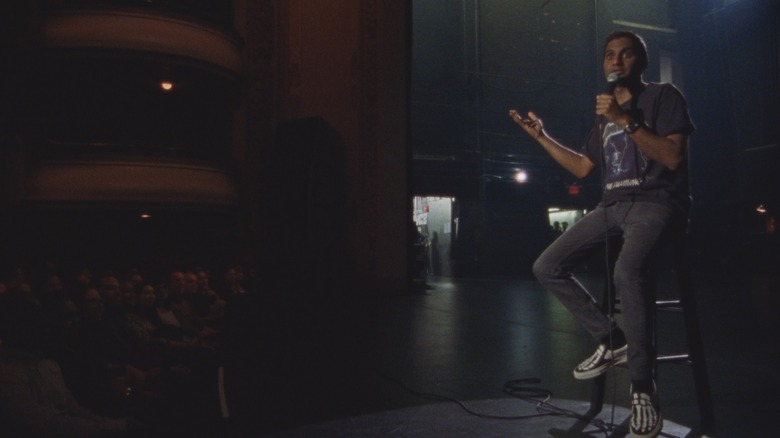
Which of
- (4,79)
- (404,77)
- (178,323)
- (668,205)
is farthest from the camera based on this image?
(404,77)

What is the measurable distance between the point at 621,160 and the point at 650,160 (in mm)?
143

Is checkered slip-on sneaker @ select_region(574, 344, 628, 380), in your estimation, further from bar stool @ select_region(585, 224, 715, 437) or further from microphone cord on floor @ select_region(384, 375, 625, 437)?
microphone cord on floor @ select_region(384, 375, 625, 437)

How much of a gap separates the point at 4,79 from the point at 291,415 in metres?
10.6

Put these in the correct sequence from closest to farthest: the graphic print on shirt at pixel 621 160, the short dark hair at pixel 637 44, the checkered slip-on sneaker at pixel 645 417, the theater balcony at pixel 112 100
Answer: the checkered slip-on sneaker at pixel 645 417, the graphic print on shirt at pixel 621 160, the short dark hair at pixel 637 44, the theater balcony at pixel 112 100

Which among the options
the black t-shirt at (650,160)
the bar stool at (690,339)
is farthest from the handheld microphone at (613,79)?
the bar stool at (690,339)

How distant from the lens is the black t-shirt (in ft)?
8.61

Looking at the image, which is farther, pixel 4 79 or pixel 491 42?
pixel 491 42

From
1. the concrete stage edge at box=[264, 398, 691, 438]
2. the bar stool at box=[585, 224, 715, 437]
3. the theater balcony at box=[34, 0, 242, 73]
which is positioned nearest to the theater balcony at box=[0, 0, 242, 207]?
the theater balcony at box=[34, 0, 242, 73]

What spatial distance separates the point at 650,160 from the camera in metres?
2.71

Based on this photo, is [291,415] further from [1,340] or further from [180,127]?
[180,127]

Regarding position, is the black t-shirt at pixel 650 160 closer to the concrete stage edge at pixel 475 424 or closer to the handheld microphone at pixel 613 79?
the handheld microphone at pixel 613 79

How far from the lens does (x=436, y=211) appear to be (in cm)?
2128

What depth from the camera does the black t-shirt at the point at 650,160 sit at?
2.62m

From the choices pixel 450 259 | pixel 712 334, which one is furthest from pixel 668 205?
pixel 450 259
